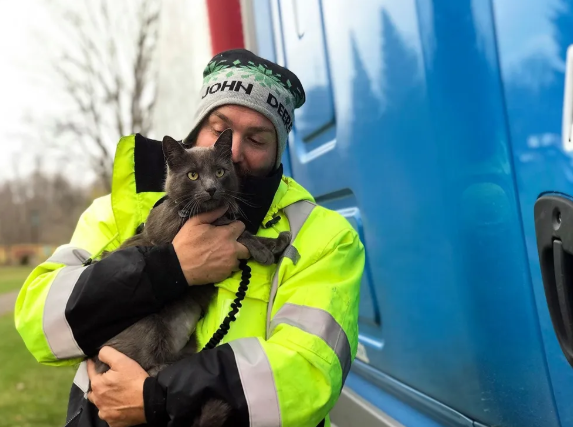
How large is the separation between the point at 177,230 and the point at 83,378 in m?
0.60

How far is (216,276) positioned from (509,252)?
0.91m

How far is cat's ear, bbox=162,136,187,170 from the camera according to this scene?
75.6 inches

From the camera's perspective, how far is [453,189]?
1389 millimetres

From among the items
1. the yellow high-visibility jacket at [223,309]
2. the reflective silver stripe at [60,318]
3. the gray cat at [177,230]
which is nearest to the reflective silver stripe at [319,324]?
the yellow high-visibility jacket at [223,309]

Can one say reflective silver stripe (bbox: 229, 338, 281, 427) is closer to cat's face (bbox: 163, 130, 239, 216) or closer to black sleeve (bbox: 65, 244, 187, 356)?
black sleeve (bbox: 65, 244, 187, 356)

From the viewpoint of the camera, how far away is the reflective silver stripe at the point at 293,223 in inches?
63.1

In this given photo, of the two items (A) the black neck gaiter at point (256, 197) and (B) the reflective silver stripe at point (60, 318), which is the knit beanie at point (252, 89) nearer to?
(A) the black neck gaiter at point (256, 197)

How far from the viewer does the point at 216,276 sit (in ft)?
5.35

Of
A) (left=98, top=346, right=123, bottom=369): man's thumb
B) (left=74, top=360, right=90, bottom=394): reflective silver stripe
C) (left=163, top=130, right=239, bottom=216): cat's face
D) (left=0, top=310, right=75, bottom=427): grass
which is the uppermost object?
(left=163, top=130, right=239, bottom=216): cat's face

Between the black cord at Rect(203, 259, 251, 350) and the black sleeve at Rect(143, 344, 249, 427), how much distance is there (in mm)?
162

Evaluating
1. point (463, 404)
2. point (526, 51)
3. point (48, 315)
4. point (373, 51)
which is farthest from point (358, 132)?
point (48, 315)

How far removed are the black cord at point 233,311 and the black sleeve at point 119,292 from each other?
177 millimetres

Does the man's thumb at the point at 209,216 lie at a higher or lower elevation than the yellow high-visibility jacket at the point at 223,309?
higher

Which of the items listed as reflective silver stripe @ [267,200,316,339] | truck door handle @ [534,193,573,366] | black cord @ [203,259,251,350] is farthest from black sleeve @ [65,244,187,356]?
truck door handle @ [534,193,573,366]
